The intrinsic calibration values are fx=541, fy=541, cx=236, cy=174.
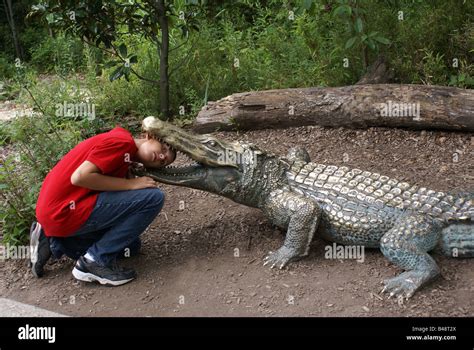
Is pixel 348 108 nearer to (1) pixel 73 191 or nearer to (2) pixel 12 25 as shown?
(1) pixel 73 191

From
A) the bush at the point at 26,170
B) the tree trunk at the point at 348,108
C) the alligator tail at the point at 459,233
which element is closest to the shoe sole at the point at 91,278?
the bush at the point at 26,170

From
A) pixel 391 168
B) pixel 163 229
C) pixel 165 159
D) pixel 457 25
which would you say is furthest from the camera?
pixel 457 25

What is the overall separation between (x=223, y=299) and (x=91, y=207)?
111 centimetres

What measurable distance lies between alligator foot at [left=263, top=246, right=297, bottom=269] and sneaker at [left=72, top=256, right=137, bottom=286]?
102cm

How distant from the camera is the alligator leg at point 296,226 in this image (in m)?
3.96

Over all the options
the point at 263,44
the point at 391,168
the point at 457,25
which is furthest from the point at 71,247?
the point at 457,25

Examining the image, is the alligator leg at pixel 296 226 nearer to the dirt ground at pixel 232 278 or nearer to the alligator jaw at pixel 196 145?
the dirt ground at pixel 232 278

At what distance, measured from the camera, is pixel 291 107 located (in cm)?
613

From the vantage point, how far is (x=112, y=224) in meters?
3.88

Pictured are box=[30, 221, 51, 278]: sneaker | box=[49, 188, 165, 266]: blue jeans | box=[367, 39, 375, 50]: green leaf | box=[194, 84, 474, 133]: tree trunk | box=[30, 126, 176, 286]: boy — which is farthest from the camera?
box=[367, 39, 375, 50]: green leaf

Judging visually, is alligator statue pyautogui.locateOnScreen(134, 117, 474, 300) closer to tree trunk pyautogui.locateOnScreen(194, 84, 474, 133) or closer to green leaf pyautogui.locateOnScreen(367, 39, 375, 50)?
tree trunk pyautogui.locateOnScreen(194, 84, 474, 133)

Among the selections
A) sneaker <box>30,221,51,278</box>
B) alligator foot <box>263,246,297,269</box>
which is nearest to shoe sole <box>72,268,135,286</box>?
sneaker <box>30,221,51,278</box>

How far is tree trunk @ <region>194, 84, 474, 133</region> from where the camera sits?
5641mm
